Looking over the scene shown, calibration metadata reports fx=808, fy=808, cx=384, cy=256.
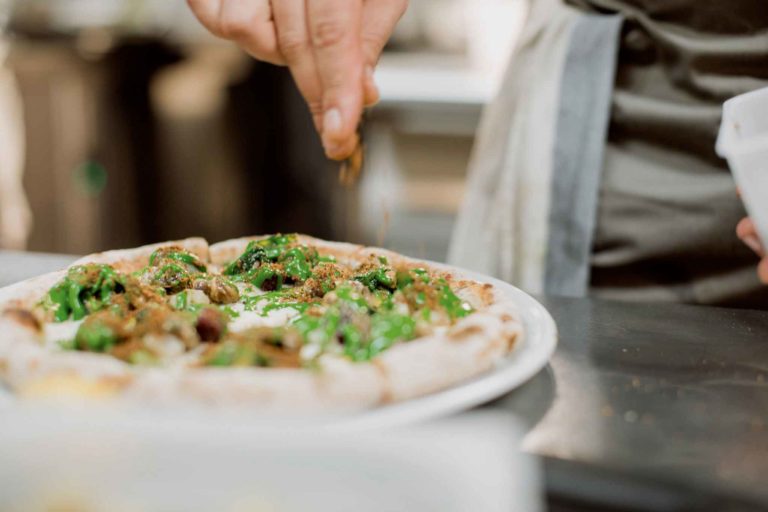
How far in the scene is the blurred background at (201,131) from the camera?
156 inches

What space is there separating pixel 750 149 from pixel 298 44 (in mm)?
840

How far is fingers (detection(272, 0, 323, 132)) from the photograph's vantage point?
1.54 metres

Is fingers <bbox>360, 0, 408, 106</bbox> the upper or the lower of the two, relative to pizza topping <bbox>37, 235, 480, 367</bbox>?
upper

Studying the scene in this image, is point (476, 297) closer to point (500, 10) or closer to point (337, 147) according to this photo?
point (337, 147)

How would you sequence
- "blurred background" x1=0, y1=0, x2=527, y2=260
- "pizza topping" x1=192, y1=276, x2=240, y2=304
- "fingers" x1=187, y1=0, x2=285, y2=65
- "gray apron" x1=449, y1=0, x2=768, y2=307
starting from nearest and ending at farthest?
"pizza topping" x1=192, y1=276, x2=240, y2=304 → "fingers" x1=187, y1=0, x2=285, y2=65 → "gray apron" x1=449, y1=0, x2=768, y2=307 → "blurred background" x1=0, y1=0, x2=527, y2=260

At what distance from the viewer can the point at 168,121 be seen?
4375 mm

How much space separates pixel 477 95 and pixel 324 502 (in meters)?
3.45

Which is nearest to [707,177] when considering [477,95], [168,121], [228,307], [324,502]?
[228,307]

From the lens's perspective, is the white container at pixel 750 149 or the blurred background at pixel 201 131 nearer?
the white container at pixel 750 149

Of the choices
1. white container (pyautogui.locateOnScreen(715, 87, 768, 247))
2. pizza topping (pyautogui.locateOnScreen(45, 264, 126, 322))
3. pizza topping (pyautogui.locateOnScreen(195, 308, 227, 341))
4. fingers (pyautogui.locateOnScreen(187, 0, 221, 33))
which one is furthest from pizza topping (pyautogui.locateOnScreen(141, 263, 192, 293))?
white container (pyautogui.locateOnScreen(715, 87, 768, 247))

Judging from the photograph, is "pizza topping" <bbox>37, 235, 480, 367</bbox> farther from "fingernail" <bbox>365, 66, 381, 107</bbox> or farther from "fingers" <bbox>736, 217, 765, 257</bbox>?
"fingers" <bbox>736, 217, 765, 257</bbox>

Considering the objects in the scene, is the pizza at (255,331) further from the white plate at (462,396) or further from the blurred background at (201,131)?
the blurred background at (201,131)

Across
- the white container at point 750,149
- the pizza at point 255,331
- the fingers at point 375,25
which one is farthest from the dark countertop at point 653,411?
the fingers at point 375,25

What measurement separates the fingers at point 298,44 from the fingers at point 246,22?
24 mm
